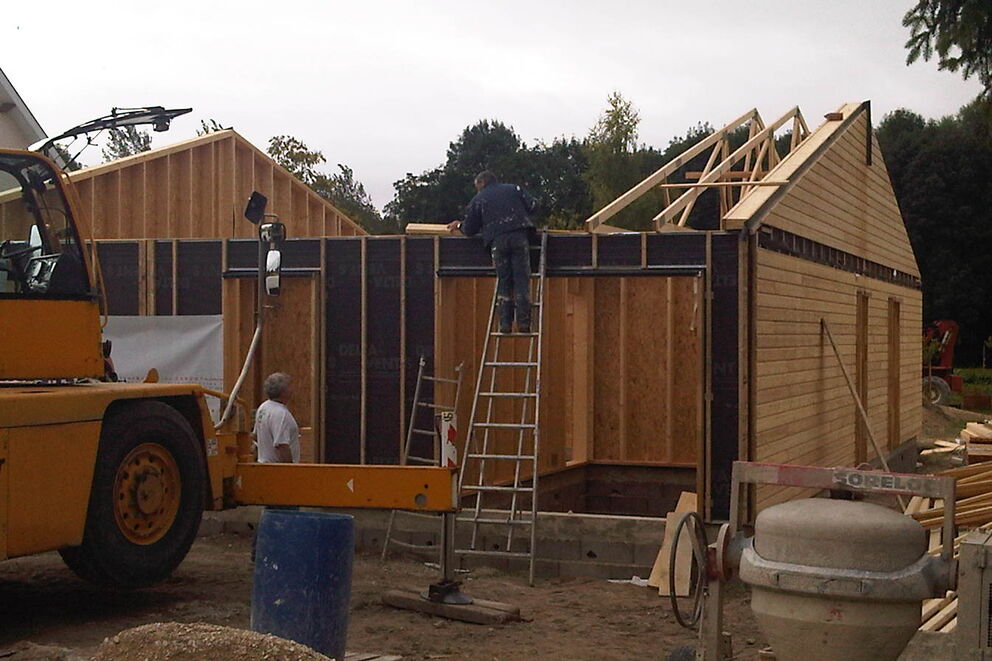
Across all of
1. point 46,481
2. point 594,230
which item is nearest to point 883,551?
point 46,481

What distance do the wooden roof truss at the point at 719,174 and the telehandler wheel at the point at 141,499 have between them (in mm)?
4569

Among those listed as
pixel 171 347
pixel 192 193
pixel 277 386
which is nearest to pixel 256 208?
pixel 277 386

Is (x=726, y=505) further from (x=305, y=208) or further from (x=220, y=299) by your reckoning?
(x=305, y=208)

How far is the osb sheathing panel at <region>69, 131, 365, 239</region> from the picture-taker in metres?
15.9

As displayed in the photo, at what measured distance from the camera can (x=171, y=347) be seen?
472 inches

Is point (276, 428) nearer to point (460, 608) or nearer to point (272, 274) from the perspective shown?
point (272, 274)

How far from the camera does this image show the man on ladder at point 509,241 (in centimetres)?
1059

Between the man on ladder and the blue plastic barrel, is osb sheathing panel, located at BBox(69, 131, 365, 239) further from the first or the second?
the blue plastic barrel

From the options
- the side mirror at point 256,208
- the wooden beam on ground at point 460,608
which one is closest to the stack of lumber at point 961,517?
the wooden beam on ground at point 460,608

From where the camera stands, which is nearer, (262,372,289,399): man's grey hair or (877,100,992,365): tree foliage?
(262,372,289,399): man's grey hair

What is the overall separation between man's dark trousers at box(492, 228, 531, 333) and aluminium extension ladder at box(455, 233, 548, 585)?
113 millimetres

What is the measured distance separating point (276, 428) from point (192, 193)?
8.49 meters

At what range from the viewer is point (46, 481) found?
22.0ft

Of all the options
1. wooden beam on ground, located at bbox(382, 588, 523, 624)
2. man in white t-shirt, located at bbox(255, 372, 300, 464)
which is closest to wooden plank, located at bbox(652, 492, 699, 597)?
wooden beam on ground, located at bbox(382, 588, 523, 624)
